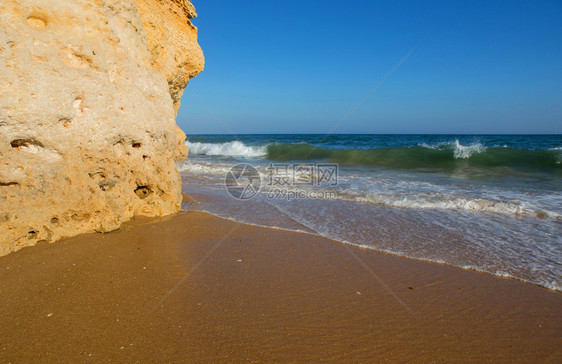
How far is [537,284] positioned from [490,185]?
21.4ft

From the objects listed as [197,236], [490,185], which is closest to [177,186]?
[197,236]

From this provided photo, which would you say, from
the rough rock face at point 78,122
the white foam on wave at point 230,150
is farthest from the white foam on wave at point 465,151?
the rough rock face at point 78,122

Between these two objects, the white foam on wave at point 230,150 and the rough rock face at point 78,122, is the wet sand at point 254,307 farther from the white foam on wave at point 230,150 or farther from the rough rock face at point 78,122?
the white foam on wave at point 230,150

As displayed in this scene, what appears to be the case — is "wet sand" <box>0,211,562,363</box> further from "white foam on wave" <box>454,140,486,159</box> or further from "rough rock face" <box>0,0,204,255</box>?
"white foam on wave" <box>454,140,486,159</box>

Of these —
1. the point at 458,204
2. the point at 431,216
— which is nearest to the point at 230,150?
the point at 458,204

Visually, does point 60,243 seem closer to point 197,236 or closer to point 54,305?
point 54,305

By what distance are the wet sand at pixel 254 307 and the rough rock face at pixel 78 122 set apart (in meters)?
0.43

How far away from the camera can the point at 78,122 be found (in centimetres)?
327

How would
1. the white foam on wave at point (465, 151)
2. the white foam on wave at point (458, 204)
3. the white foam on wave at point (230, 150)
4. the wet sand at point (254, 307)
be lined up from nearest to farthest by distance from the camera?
the wet sand at point (254, 307) → the white foam on wave at point (458, 204) → the white foam on wave at point (465, 151) → the white foam on wave at point (230, 150)

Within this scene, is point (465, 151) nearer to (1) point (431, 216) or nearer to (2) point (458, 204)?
(2) point (458, 204)

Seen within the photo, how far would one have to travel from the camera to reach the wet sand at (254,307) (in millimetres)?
1871

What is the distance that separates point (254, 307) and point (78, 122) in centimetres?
274

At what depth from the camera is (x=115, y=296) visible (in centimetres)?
236

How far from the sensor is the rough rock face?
2846 millimetres
